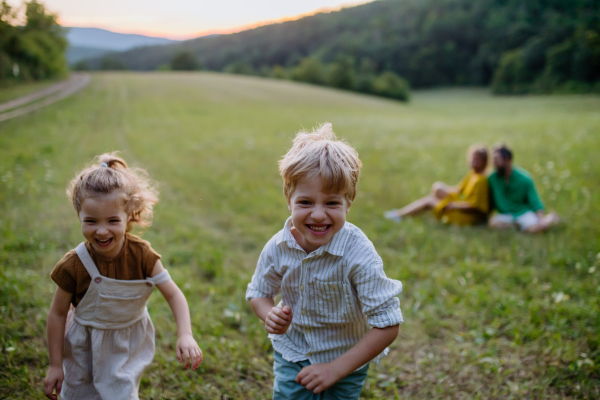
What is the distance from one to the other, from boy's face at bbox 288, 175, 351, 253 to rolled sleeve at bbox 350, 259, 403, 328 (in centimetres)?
22

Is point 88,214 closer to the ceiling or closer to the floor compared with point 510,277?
closer to the ceiling

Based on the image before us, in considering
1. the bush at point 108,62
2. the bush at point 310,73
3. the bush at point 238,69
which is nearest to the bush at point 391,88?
the bush at point 310,73

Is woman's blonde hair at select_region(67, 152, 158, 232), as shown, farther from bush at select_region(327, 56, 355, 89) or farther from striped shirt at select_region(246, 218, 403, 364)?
bush at select_region(327, 56, 355, 89)

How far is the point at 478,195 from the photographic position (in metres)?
5.82

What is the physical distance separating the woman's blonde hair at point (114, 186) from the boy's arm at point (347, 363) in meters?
1.16

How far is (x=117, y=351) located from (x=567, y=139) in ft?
37.9

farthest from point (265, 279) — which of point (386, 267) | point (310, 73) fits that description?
point (310, 73)

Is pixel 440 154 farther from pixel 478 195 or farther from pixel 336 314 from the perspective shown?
pixel 336 314

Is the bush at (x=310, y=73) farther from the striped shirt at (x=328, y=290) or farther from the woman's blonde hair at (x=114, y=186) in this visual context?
the striped shirt at (x=328, y=290)

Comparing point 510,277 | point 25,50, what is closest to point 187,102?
point 25,50

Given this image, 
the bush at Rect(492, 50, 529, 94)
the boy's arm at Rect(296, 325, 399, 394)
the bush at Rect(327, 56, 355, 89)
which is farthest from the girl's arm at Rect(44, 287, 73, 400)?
the bush at Rect(327, 56, 355, 89)

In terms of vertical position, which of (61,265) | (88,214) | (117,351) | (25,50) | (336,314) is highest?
(25,50)

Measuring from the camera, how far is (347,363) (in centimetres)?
171

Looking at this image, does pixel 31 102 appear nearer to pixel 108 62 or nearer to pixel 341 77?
pixel 108 62
